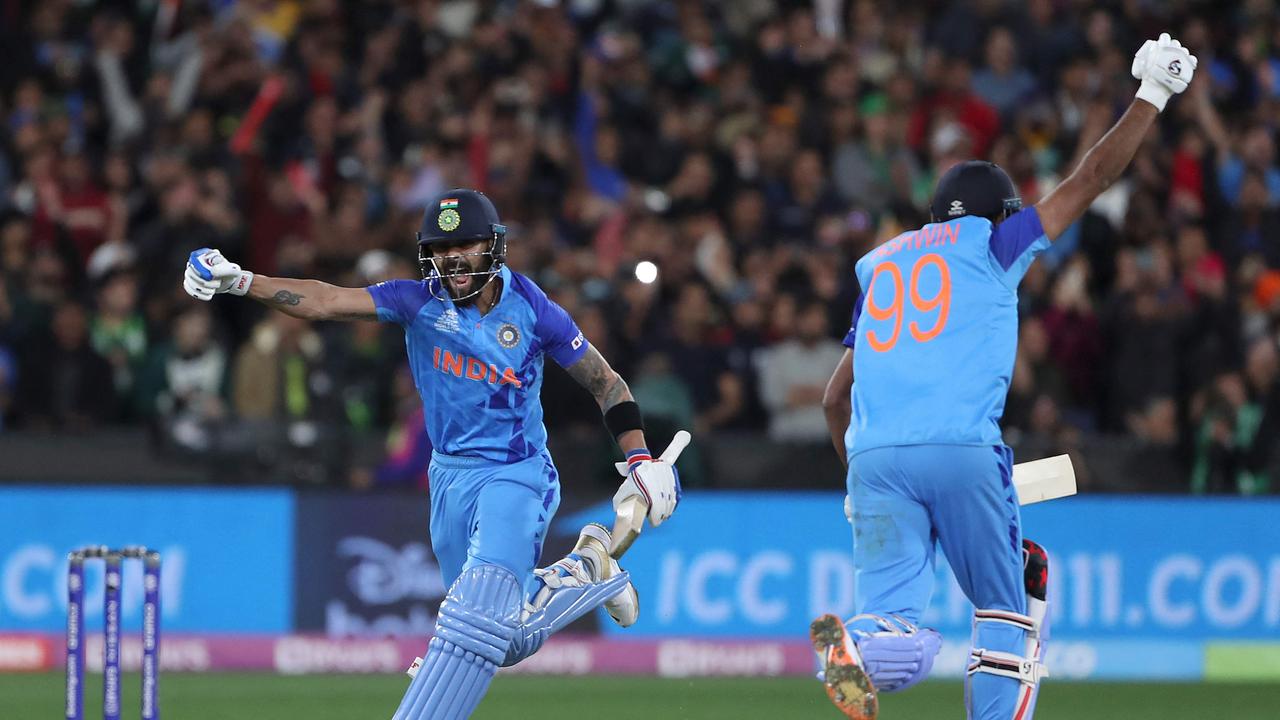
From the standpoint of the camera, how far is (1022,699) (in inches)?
274

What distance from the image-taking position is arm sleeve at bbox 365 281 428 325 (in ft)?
24.5

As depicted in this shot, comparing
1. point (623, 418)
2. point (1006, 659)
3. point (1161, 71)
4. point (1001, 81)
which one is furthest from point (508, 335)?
point (1001, 81)

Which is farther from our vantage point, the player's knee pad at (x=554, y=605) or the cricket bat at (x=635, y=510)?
the cricket bat at (x=635, y=510)

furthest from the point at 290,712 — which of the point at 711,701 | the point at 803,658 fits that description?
the point at 803,658

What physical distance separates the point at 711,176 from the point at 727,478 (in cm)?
313

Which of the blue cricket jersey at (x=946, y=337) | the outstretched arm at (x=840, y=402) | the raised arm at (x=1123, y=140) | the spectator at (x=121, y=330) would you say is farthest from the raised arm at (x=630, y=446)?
the spectator at (x=121, y=330)

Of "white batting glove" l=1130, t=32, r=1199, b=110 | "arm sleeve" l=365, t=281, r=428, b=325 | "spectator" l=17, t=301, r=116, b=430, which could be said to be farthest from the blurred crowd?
"white batting glove" l=1130, t=32, r=1199, b=110

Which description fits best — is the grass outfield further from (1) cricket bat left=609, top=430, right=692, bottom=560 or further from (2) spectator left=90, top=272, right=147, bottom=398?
(1) cricket bat left=609, top=430, right=692, bottom=560

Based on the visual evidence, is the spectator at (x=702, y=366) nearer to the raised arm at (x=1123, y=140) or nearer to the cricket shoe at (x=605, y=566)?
the cricket shoe at (x=605, y=566)

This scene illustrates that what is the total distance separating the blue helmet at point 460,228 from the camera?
750cm

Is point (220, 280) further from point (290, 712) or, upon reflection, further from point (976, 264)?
point (290, 712)

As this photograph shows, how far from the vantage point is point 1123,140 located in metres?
6.77

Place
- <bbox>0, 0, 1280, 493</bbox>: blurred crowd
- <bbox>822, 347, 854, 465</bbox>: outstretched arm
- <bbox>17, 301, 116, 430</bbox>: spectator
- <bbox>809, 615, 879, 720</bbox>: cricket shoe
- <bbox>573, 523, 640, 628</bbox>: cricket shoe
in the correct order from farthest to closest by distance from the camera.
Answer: <bbox>0, 0, 1280, 493</bbox>: blurred crowd → <bbox>17, 301, 116, 430</bbox>: spectator → <bbox>573, 523, 640, 628</bbox>: cricket shoe → <bbox>822, 347, 854, 465</bbox>: outstretched arm → <bbox>809, 615, 879, 720</bbox>: cricket shoe

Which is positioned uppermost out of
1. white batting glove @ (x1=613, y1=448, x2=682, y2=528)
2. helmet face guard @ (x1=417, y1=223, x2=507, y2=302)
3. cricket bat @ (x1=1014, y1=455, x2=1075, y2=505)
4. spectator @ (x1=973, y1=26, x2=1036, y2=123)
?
spectator @ (x1=973, y1=26, x2=1036, y2=123)
